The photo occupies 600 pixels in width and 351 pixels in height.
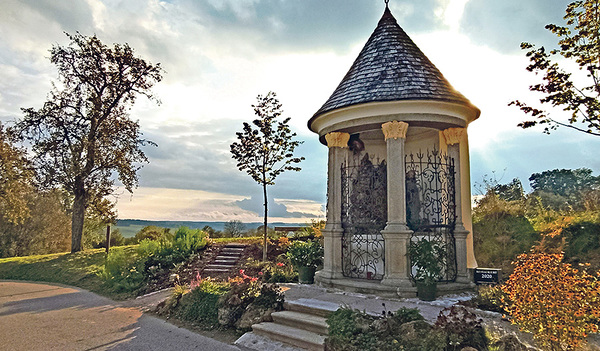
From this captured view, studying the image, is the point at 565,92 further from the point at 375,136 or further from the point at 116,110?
the point at 116,110

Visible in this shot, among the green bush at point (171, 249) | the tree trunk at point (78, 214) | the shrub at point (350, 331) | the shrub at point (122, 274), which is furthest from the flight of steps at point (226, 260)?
the tree trunk at point (78, 214)

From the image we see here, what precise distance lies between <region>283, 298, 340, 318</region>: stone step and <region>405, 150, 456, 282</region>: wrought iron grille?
2.65 m

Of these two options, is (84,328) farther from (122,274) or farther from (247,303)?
(122,274)

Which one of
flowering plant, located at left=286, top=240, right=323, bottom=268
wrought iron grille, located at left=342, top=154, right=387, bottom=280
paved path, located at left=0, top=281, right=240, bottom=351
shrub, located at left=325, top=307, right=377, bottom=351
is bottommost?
paved path, located at left=0, top=281, right=240, bottom=351

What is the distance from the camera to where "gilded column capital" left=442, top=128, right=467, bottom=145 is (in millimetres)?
9200

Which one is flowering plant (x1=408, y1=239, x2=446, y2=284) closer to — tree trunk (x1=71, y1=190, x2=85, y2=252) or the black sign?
the black sign

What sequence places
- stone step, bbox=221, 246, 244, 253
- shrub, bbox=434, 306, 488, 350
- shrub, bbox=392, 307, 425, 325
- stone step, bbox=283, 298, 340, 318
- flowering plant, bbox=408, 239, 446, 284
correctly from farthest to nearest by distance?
stone step, bbox=221, 246, 244, 253 → flowering plant, bbox=408, 239, 446, 284 → stone step, bbox=283, 298, 340, 318 → shrub, bbox=392, 307, 425, 325 → shrub, bbox=434, 306, 488, 350

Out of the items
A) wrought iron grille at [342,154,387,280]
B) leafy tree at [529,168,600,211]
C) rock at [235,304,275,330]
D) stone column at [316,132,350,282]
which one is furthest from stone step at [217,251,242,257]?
leafy tree at [529,168,600,211]

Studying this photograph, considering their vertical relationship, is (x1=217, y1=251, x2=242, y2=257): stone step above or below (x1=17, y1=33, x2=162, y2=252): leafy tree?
below

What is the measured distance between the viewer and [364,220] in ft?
32.2

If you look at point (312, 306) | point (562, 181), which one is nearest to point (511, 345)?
point (312, 306)

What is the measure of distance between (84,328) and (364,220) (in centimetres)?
686

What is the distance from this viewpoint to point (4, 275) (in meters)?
15.9

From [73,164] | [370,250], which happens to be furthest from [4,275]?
[370,250]
